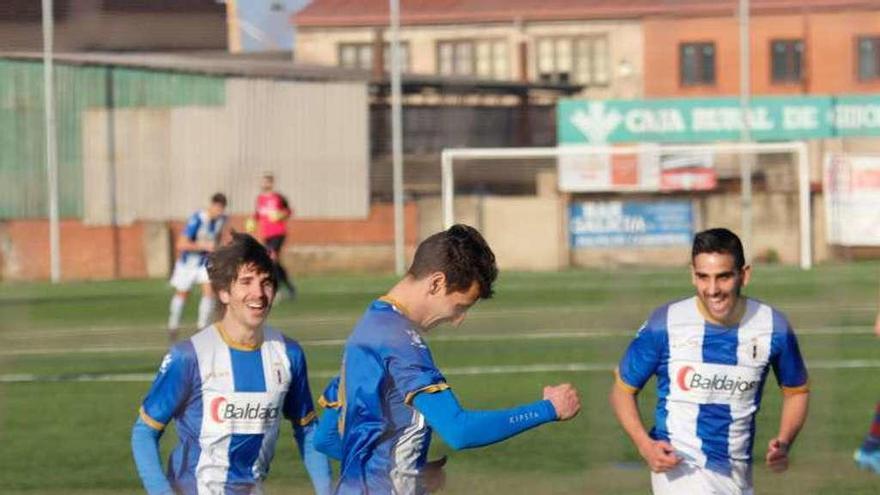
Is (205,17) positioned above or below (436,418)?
above

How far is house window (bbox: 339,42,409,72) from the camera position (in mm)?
29078

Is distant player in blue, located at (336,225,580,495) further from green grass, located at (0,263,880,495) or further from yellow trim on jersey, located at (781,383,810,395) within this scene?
green grass, located at (0,263,880,495)

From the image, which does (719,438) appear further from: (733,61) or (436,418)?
(733,61)

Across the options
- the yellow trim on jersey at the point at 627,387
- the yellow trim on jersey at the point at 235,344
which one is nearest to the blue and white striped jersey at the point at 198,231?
the yellow trim on jersey at the point at 627,387

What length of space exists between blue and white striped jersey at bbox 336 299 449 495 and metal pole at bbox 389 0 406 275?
22.1 meters

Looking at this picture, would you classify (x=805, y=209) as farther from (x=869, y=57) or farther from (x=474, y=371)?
(x=474, y=371)

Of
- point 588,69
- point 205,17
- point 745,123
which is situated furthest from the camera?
point 588,69

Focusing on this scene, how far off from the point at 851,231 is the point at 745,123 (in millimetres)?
6353

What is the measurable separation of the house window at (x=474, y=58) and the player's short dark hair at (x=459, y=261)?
2121 cm

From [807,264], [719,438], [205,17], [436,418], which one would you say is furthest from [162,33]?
[436,418]

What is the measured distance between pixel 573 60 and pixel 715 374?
22635 mm

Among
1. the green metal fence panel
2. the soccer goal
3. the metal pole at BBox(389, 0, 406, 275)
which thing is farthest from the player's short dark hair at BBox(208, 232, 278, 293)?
the metal pole at BBox(389, 0, 406, 275)

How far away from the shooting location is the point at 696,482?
6.44 metres

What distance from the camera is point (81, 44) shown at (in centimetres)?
1474
